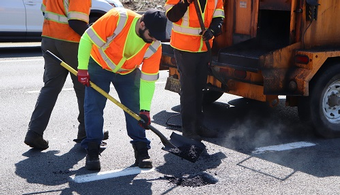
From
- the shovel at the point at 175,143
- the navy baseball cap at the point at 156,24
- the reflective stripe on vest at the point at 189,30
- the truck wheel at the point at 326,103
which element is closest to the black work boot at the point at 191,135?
the shovel at the point at 175,143

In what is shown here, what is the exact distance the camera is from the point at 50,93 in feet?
18.2

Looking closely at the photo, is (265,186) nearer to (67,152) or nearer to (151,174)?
(151,174)

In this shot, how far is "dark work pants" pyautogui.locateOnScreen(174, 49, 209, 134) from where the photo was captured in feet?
19.2

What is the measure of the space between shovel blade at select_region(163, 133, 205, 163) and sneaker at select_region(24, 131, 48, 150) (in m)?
1.25

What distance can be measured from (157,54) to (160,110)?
251 centimetres

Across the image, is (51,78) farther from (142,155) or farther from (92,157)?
(142,155)

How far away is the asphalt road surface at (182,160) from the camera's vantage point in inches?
185

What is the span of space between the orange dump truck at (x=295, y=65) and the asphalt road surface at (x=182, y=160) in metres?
0.36

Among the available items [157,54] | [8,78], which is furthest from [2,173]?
[8,78]

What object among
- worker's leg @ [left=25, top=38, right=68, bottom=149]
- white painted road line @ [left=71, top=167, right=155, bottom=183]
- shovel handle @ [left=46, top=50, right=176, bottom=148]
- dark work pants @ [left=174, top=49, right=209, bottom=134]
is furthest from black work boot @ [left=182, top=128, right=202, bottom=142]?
worker's leg @ [left=25, top=38, right=68, bottom=149]

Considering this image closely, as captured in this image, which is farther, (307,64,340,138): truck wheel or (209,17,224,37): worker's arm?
(307,64,340,138): truck wheel

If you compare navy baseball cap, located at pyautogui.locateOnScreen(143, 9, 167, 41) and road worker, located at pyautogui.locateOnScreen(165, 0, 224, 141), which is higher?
navy baseball cap, located at pyautogui.locateOnScreen(143, 9, 167, 41)

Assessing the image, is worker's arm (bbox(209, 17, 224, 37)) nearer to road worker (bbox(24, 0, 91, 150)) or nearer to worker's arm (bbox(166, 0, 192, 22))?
worker's arm (bbox(166, 0, 192, 22))

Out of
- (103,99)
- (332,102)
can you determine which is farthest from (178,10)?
(332,102)
